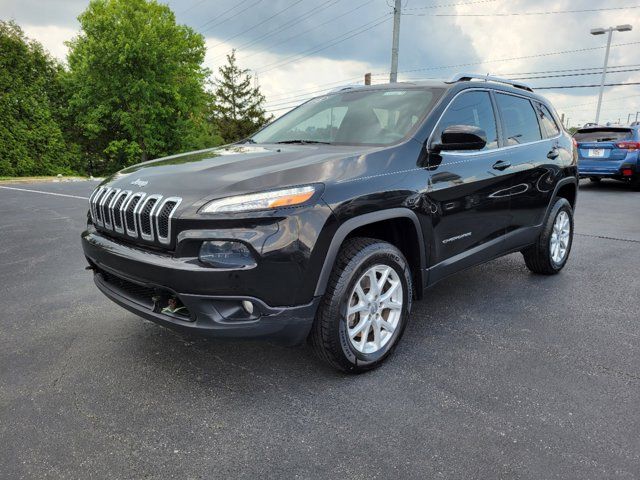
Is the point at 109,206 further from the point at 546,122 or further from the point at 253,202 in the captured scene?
the point at 546,122

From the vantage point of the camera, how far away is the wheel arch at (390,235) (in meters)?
2.50

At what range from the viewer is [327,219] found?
2.45m

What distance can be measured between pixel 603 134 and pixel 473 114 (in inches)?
428

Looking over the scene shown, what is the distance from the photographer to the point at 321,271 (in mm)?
2477

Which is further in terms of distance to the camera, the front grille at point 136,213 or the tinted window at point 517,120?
the tinted window at point 517,120

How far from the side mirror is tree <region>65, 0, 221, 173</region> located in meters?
31.1

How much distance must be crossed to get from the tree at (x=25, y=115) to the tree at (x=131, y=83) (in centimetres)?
391

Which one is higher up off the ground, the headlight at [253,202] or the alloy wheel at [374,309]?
the headlight at [253,202]

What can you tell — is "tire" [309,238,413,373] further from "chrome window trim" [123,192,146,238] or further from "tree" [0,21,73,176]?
"tree" [0,21,73,176]

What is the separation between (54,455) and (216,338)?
2.75 ft

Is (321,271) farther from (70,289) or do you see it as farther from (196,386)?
(70,289)

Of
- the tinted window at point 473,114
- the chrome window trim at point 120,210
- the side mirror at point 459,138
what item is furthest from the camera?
the tinted window at point 473,114

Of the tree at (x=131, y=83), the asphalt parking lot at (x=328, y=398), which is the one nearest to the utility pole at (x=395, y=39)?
the asphalt parking lot at (x=328, y=398)

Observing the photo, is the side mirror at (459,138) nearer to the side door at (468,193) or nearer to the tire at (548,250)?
the side door at (468,193)
